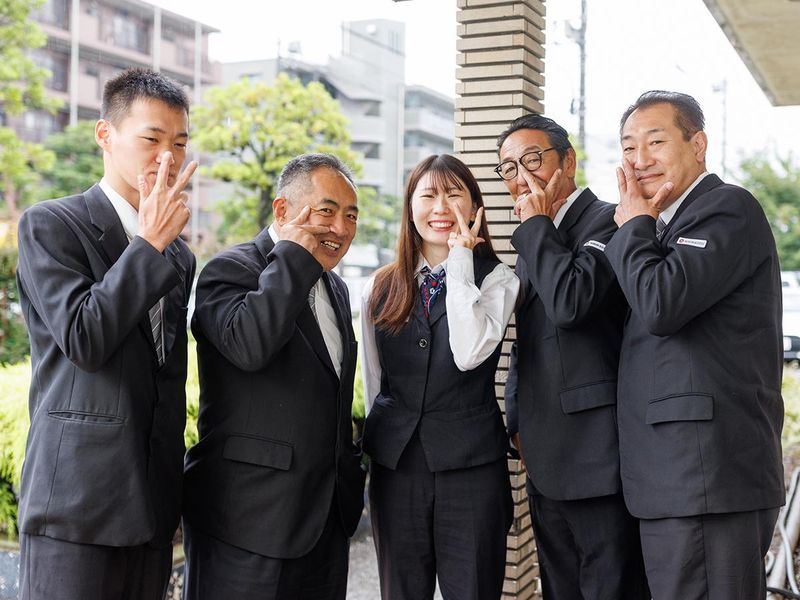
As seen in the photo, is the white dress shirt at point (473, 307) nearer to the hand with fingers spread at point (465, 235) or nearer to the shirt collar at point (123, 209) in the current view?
the hand with fingers spread at point (465, 235)

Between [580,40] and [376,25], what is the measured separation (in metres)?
24.6

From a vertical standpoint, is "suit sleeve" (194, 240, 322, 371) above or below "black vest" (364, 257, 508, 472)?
above

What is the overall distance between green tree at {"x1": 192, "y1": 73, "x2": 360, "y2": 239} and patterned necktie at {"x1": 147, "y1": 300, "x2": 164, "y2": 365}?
1197 cm

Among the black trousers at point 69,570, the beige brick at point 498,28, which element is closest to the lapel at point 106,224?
the black trousers at point 69,570

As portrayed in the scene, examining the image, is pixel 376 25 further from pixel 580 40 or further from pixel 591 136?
pixel 580 40

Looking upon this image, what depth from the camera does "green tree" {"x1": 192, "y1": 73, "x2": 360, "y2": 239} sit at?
46.4ft

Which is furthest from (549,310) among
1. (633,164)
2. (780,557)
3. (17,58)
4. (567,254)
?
(17,58)

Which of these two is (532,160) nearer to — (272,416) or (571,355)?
(571,355)

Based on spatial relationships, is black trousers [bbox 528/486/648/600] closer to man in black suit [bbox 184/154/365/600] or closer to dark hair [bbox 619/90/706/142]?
man in black suit [bbox 184/154/365/600]

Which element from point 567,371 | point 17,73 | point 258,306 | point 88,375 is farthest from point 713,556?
point 17,73

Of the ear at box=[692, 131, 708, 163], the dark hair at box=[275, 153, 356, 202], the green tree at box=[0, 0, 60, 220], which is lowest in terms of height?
the dark hair at box=[275, 153, 356, 202]

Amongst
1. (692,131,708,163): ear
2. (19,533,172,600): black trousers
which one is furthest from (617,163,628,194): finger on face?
(19,533,172,600): black trousers

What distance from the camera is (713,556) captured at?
2.03m

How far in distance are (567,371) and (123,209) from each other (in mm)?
1275
